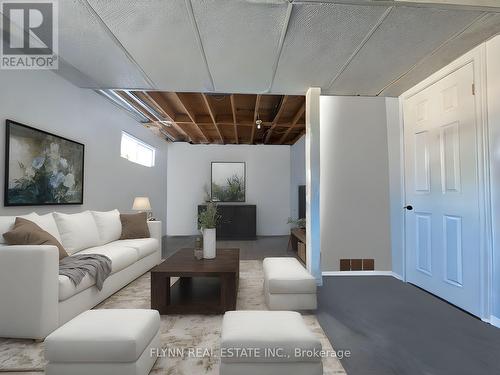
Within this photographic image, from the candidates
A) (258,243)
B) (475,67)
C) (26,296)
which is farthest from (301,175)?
(26,296)

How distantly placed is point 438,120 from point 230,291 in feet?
9.19

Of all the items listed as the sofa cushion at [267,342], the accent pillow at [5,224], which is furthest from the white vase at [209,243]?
the accent pillow at [5,224]

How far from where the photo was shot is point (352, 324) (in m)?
2.14

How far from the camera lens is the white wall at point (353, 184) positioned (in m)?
3.47

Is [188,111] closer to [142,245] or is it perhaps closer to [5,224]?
[142,245]

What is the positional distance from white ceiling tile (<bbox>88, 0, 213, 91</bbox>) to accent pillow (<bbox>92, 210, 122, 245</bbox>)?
1.90 m

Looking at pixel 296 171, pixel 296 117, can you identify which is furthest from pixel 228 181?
pixel 296 117

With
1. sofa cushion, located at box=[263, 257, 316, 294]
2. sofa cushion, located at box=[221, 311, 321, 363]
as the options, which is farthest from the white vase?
sofa cushion, located at box=[221, 311, 321, 363]

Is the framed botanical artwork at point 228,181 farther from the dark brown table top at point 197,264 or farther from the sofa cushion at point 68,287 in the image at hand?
the sofa cushion at point 68,287

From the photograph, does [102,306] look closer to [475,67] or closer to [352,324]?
[352,324]

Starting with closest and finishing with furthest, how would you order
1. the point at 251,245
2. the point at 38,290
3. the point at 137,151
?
the point at 38,290
the point at 137,151
the point at 251,245

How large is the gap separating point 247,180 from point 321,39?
200 inches

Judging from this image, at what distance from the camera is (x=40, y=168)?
9.09 ft

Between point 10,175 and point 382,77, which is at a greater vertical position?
point 382,77
